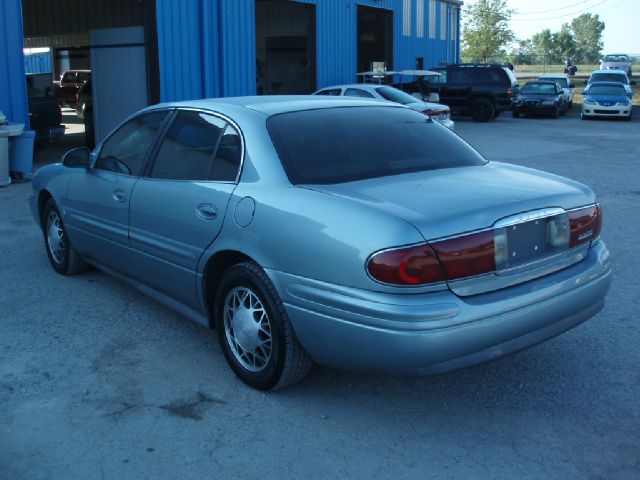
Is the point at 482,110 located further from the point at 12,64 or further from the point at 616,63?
the point at 616,63

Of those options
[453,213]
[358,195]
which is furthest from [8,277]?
[453,213]

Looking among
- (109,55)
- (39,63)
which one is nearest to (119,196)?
(109,55)

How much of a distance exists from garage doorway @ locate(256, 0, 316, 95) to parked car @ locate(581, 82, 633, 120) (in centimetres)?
1029

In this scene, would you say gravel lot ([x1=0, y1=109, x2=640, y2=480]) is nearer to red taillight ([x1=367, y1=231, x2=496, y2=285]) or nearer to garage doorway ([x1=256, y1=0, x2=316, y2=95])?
red taillight ([x1=367, y1=231, x2=496, y2=285])

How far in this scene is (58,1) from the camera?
1828 cm

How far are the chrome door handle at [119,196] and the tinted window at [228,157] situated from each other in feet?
3.16

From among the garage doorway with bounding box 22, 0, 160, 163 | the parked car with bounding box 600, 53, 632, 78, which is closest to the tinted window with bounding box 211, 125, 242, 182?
the garage doorway with bounding box 22, 0, 160, 163

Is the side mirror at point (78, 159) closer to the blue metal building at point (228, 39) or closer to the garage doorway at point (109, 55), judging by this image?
the blue metal building at point (228, 39)

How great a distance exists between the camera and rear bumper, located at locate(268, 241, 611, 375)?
10.4 ft

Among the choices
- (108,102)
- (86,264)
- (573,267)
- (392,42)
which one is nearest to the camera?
(573,267)

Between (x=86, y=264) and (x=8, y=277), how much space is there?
2.29ft

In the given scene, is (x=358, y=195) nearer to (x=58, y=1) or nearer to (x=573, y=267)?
(x=573, y=267)

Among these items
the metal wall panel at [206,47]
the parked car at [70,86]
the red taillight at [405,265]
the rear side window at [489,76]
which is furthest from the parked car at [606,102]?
the red taillight at [405,265]

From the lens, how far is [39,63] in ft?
108
